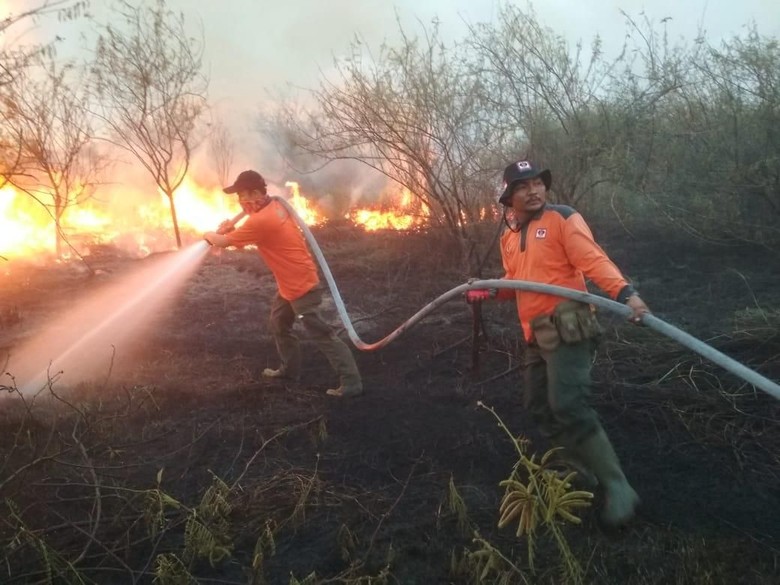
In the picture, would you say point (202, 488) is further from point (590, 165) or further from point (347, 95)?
point (590, 165)

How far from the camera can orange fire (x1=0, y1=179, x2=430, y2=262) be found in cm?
1398

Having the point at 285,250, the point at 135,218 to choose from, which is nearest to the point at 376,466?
the point at 285,250

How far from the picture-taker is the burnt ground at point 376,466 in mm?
3070

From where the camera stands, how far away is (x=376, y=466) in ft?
13.8

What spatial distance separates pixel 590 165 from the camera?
10.0m

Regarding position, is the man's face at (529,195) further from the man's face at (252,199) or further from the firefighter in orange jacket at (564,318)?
the man's face at (252,199)

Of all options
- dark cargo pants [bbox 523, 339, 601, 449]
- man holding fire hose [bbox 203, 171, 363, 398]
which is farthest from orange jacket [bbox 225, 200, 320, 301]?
dark cargo pants [bbox 523, 339, 601, 449]

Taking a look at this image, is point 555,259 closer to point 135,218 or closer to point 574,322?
point 574,322

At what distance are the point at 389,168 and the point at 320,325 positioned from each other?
5614mm

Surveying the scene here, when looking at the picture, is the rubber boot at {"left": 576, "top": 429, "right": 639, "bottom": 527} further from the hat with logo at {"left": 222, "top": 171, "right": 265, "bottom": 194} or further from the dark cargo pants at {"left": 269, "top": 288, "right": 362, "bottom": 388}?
the hat with logo at {"left": 222, "top": 171, "right": 265, "bottom": 194}

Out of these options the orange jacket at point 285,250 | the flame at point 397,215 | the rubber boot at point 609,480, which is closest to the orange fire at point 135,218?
the flame at point 397,215

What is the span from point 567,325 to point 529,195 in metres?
0.68

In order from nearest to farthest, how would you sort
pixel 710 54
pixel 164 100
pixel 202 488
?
pixel 202 488, pixel 710 54, pixel 164 100

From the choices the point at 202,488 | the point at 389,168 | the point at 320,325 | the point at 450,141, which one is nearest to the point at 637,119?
the point at 450,141
